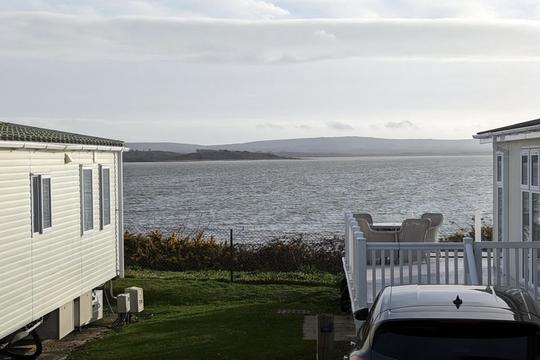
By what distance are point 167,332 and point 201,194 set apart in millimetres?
66866

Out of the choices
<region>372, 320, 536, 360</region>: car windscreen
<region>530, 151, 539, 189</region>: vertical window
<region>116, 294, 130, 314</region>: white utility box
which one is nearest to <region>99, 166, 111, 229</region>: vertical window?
<region>116, 294, 130, 314</region>: white utility box

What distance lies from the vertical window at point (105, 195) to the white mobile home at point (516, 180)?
691 centimetres

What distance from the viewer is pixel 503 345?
5867mm

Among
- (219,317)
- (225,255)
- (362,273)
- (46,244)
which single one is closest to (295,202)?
(225,255)

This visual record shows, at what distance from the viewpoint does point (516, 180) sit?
44.9 feet

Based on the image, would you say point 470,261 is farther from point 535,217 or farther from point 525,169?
point 525,169

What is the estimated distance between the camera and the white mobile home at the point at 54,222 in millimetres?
11594

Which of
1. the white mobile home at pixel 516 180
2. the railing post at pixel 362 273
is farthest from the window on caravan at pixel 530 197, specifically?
the railing post at pixel 362 273

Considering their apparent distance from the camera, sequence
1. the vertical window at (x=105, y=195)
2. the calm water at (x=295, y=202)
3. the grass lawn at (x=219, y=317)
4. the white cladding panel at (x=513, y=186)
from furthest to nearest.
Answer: the calm water at (x=295, y=202), the vertical window at (x=105, y=195), the white cladding panel at (x=513, y=186), the grass lawn at (x=219, y=317)

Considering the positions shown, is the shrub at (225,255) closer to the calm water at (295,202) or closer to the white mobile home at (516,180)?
the white mobile home at (516,180)

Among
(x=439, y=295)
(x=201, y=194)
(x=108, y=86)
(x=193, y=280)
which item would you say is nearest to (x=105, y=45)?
(x=108, y=86)

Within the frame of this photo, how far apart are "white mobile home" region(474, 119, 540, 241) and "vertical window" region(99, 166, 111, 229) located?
6914mm

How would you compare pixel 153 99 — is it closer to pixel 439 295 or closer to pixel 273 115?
pixel 273 115

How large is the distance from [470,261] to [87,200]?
24.7ft
